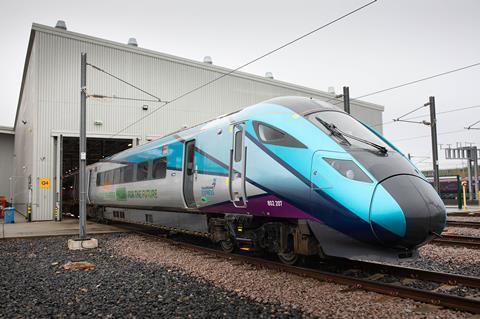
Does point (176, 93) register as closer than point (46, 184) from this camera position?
No

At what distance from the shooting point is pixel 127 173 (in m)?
14.9

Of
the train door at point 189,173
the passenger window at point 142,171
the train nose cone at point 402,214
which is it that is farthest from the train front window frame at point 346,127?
the passenger window at point 142,171

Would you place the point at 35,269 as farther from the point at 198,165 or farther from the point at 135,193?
the point at 135,193

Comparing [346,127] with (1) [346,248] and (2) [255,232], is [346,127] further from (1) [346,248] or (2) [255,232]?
(2) [255,232]

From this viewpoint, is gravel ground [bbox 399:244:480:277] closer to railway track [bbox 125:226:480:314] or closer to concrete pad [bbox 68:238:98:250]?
railway track [bbox 125:226:480:314]

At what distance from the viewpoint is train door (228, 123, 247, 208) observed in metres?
7.64

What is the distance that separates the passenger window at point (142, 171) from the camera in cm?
1297

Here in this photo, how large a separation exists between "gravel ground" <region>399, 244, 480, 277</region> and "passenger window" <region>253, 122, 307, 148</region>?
2.77m

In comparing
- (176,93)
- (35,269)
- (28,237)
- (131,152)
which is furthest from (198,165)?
(176,93)

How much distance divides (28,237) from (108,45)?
13.4m

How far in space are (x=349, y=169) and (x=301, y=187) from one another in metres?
0.84

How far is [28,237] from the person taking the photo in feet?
46.4

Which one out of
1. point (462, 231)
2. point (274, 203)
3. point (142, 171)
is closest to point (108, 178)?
point (142, 171)

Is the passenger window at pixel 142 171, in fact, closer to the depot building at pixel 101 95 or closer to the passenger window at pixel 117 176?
the passenger window at pixel 117 176
